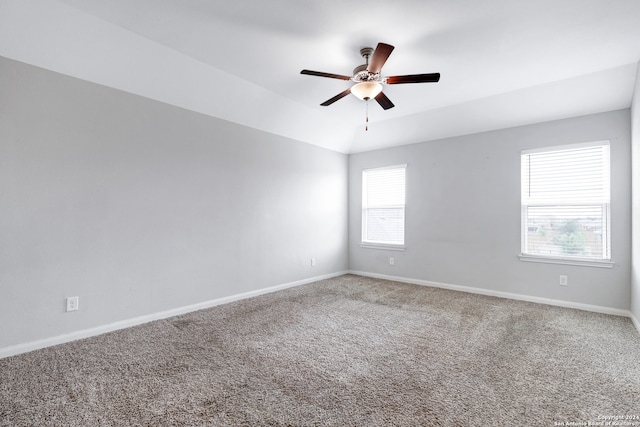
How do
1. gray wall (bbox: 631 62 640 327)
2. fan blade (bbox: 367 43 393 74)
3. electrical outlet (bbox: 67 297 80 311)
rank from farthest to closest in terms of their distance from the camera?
gray wall (bbox: 631 62 640 327)
electrical outlet (bbox: 67 297 80 311)
fan blade (bbox: 367 43 393 74)

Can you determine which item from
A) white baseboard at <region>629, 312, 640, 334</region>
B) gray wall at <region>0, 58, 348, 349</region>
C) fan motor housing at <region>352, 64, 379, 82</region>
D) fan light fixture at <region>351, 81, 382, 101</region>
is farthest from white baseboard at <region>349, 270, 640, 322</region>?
fan motor housing at <region>352, 64, 379, 82</region>

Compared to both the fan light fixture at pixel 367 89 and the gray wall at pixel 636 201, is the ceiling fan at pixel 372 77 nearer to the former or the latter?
the fan light fixture at pixel 367 89

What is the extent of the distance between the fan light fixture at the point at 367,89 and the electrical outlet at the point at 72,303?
128 inches

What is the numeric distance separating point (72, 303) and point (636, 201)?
18.5ft

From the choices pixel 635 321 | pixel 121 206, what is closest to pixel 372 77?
pixel 121 206

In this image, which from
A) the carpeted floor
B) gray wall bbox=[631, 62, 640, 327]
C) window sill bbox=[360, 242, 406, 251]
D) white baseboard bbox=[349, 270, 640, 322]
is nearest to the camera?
the carpeted floor

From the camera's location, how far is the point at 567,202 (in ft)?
12.9

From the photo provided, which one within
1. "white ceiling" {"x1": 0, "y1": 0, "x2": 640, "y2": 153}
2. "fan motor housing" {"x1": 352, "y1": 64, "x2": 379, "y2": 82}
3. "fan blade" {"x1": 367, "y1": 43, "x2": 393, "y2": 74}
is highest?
"white ceiling" {"x1": 0, "y1": 0, "x2": 640, "y2": 153}

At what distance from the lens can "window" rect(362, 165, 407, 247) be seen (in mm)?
5461

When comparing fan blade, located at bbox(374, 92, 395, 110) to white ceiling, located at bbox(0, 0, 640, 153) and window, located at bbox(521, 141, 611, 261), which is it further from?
window, located at bbox(521, 141, 611, 261)

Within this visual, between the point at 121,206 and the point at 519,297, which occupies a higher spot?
the point at 121,206

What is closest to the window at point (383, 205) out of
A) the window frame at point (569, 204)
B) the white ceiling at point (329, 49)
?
the white ceiling at point (329, 49)

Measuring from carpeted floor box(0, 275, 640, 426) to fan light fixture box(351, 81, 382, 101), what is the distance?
2358 mm

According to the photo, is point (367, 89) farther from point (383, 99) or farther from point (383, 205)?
point (383, 205)
